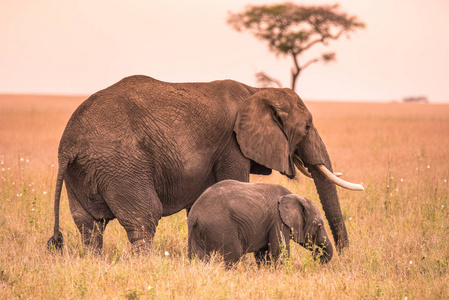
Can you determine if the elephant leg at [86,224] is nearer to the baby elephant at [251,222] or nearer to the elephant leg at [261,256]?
the baby elephant at [251,222]

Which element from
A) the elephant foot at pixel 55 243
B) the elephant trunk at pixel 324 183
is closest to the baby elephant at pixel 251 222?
the elephant trunk at pixel 324 183

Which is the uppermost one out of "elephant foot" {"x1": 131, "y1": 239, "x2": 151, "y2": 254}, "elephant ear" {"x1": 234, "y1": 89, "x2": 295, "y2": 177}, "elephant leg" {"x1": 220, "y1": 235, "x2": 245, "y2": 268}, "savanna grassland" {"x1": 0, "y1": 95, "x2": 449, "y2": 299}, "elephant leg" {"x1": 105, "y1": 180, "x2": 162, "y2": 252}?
"elephant ear" {"x1": 234, "y1": 89, "x2": 295, "y2": 177}

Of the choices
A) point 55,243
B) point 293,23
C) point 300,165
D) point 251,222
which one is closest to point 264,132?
point 300,165

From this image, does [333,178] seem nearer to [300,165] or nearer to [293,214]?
[300,165]

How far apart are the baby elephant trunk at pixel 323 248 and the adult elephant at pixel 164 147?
791mm

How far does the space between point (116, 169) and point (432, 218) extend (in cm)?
498

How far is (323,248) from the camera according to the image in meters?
7.38

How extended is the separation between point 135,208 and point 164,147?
769 mm

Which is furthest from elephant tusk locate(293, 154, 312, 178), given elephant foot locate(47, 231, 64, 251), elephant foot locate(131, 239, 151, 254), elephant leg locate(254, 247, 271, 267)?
elephant foot locate(47, 231, 64, 251)

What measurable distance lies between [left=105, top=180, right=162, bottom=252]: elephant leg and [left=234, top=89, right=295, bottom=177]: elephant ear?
1370 millimetres

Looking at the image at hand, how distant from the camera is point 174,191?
25.0ft

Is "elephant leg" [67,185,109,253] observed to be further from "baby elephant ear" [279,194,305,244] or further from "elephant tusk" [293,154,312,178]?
"elephant tusk" [293,154,312,178]

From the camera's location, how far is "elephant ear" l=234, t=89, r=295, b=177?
310 inches

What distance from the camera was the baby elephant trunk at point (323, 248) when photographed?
7.34 m
